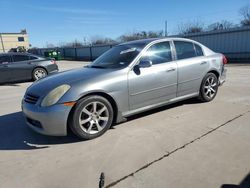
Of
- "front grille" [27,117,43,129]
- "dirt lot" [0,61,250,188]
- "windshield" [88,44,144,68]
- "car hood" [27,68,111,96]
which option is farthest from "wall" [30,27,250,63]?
"front grille" [27,117,43,129]

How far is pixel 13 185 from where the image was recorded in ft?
8.25

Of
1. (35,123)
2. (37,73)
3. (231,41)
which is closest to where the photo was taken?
(35,123)

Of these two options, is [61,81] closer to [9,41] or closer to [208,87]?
[208,87]

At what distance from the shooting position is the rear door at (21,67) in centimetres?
986

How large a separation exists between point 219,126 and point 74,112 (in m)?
2.41

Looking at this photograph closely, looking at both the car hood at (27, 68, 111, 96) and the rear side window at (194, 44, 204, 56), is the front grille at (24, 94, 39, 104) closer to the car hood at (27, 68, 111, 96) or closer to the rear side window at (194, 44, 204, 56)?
the car hood at (27, 68, 111, 96)

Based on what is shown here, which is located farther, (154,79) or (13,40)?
(13,40)

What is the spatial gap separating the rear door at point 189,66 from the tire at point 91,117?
174 cm

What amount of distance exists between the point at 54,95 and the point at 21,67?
762 centimetres

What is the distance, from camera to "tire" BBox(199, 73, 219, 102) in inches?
199

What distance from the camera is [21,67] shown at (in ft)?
32.6

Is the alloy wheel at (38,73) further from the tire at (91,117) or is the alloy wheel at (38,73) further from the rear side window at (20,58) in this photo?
the tire at (91,117)

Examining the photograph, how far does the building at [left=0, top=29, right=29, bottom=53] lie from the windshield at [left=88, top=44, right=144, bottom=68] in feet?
252

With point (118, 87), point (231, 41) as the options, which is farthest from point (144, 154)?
point (231, 41)
